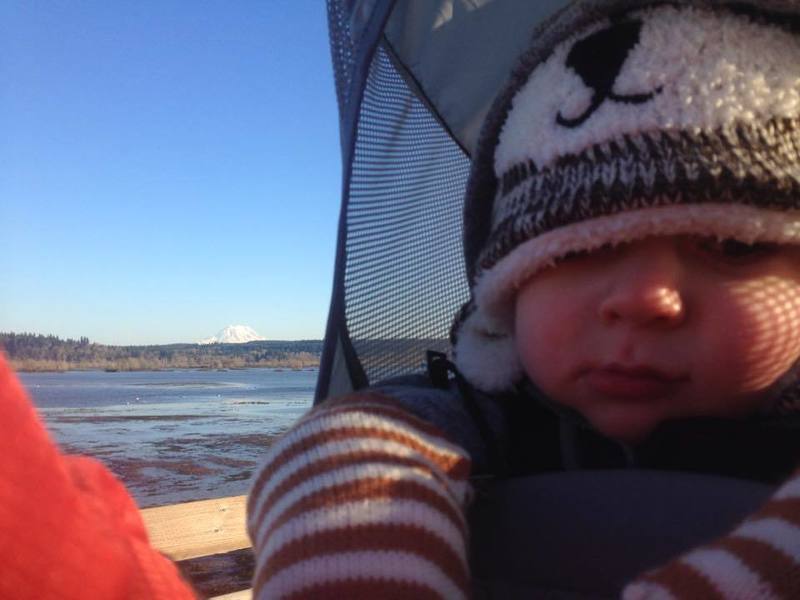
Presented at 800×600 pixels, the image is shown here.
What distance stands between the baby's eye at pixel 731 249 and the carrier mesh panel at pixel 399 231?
2.31 ft

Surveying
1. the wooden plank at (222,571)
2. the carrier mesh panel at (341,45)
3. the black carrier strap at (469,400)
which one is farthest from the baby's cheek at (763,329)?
the wooden plank at (222,571)

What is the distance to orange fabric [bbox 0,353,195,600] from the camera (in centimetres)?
33

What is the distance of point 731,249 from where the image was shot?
764mm

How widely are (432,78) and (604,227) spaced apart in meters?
0.84

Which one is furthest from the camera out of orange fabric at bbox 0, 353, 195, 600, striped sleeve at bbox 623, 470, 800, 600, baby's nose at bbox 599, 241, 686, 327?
baby's nose at bbox 599, 241, 686, 327

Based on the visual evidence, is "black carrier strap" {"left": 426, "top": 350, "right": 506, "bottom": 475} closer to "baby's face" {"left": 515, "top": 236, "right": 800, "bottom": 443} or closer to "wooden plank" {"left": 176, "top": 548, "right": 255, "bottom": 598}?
"baby's face" {"left": 515, "top": 236, "right": 800, "bottom": 443}

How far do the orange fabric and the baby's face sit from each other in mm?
493

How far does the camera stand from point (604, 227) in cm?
76

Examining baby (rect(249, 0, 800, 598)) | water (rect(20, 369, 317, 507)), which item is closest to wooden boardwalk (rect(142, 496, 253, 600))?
water (rect(20, 369, 317, 507))

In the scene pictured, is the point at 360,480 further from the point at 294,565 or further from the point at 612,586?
the point at 612,586

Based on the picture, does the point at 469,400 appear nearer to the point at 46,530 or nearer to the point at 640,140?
the point at 640,140

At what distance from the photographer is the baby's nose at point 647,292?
2.34 feet

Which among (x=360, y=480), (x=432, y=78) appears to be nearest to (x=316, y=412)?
(x=360, y=480)

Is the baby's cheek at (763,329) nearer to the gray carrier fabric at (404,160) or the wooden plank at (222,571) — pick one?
the gray carrier fabric at (404,160)
